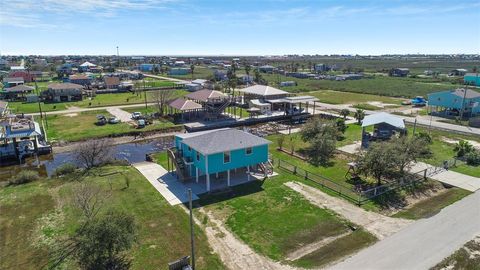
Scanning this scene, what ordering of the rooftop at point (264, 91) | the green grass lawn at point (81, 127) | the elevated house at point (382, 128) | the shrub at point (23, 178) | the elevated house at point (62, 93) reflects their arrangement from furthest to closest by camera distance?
the elevated house at point (62, 93)
the rooftop at point (264, 91)
the green grass lawn at point (81, 127)
the elevated house at point (382, 128)
the shrub at point (23, 178)

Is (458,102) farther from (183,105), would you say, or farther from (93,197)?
(93,197)

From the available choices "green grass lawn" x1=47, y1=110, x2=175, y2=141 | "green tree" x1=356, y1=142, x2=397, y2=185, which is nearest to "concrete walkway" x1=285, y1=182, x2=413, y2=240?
"green tree" x1=356, y1=142, x2=397, y2=185

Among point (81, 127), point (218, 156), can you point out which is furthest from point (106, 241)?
point (81, 127)

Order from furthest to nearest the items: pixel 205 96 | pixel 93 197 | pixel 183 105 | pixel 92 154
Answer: pixel 205 96 < pixel 183 105 < pixel 92 154 < pixel 93 197

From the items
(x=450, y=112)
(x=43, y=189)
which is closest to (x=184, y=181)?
(x=43, y=189)

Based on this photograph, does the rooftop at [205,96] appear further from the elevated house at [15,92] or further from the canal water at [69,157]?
the elevated house at [15,92]

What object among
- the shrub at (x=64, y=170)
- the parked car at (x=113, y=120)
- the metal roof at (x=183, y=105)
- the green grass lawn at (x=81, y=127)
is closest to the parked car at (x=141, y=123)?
the green grass lawn at (x=81, y=127)

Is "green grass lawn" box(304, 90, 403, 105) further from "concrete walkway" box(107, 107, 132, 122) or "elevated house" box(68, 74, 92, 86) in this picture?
"elevated house" box(68, 74, 92, 86)
